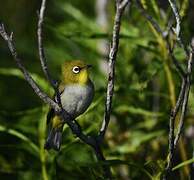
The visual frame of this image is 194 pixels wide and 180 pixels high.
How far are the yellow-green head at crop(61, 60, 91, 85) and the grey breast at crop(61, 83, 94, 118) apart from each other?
0.03 metres

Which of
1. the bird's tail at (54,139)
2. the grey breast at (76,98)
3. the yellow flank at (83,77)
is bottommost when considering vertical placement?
the bird's tail at (54,139)

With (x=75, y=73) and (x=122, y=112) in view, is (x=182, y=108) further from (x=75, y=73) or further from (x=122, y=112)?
(x=122, y=112)

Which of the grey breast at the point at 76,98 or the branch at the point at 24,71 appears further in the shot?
the grey breast at the point at 76,98

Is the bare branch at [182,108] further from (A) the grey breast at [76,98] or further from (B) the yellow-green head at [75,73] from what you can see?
(B) the yellow-green head at [75,73]

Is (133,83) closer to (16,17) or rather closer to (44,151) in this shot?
(44,151)

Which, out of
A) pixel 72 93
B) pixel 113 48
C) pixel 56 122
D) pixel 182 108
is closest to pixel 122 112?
pixel 56 122

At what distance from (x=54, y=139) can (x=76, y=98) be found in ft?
0.91

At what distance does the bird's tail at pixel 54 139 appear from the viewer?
3488 millimetres

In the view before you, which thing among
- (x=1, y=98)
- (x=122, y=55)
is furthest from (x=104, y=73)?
(x=1, y=98)

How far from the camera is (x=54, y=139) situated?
11.6 ft

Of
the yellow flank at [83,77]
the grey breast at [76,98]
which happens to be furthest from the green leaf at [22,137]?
the yellow flank at [83,77]

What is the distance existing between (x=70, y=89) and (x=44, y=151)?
1.28ft

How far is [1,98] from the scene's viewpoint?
19.6 feet

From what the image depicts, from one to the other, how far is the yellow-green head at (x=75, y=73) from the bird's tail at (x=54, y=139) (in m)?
0.28
